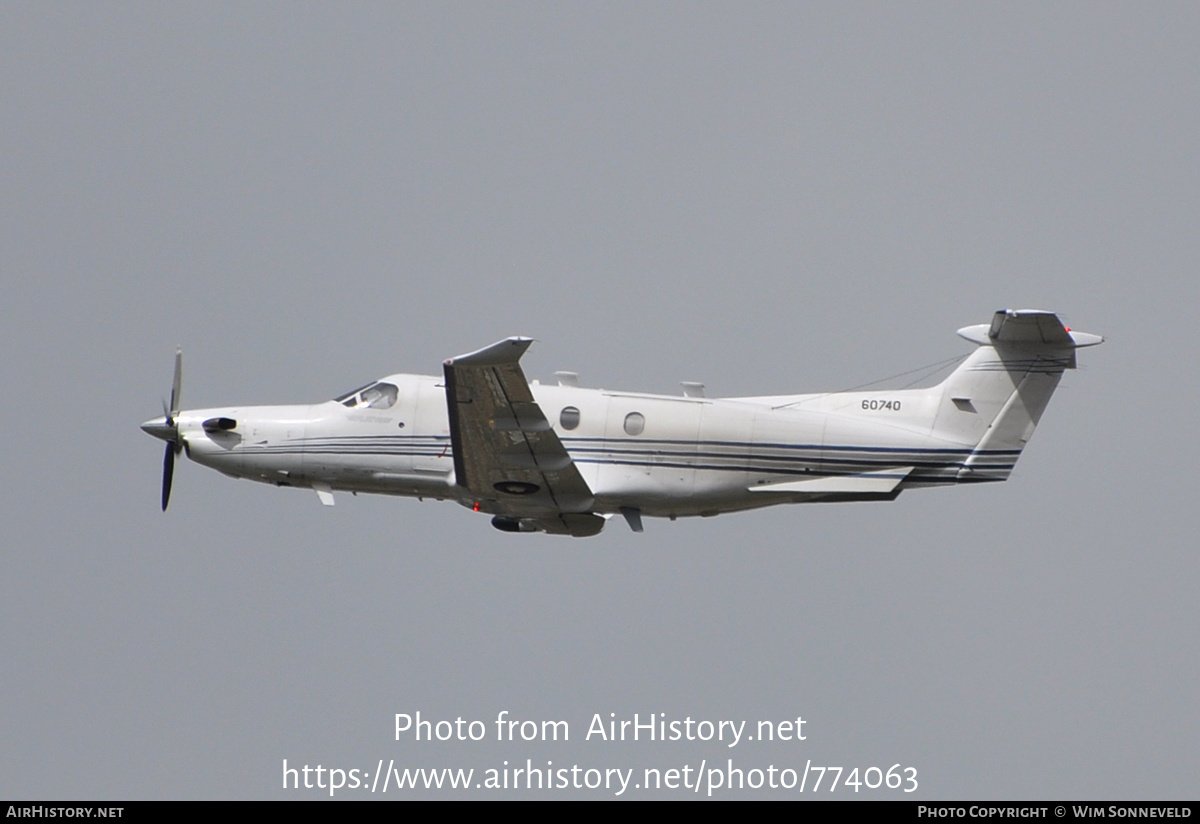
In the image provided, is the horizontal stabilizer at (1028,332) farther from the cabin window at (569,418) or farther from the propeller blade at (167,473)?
the propeller blade at (167,473)

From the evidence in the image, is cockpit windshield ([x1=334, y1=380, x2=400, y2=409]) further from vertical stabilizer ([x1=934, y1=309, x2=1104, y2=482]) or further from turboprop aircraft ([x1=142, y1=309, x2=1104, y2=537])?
vertical stabilizer ([x1=934, y1=309, x2=1104, y2=482])

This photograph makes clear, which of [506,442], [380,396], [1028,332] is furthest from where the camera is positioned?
[380,396]

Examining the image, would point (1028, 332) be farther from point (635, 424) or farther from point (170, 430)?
point (170, 430)

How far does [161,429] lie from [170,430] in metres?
0.21

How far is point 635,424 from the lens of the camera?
28.5 meters

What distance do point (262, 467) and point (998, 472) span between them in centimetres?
1530

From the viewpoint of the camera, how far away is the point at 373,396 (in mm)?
30172

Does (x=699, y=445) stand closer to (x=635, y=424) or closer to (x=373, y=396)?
(x=635, y=424)

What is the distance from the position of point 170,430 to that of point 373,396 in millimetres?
4785

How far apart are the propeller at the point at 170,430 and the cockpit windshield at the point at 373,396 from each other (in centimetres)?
395

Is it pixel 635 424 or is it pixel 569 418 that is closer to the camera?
pixel 635 424

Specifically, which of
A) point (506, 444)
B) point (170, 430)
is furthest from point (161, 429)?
point (506, 444)

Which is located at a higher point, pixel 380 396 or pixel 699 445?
pixel 380 396

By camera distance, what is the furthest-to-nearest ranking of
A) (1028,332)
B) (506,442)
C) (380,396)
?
(380,396) → (1028,332) → (506,442)
